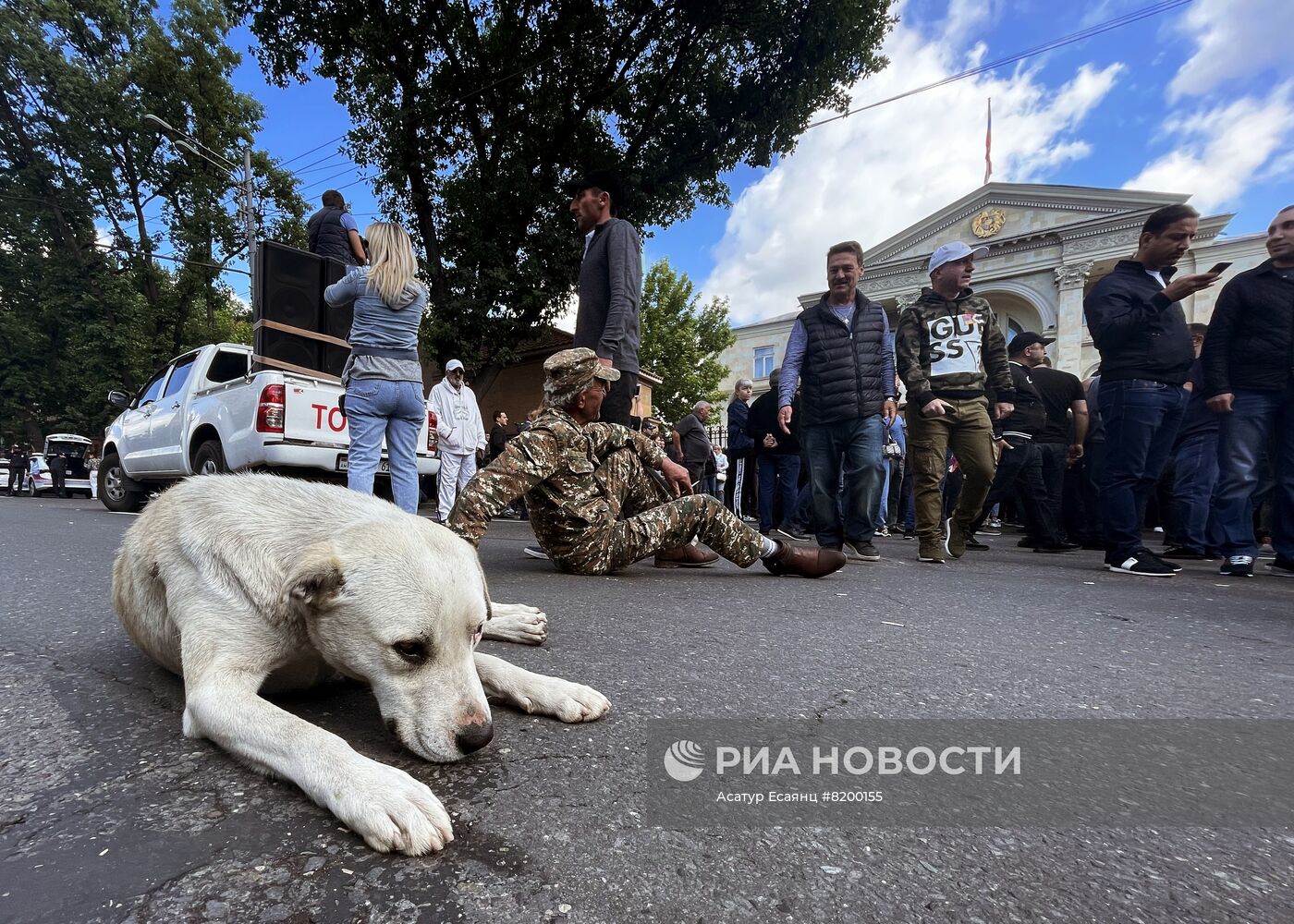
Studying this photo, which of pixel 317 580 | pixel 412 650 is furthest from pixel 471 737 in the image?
pixel 317 580

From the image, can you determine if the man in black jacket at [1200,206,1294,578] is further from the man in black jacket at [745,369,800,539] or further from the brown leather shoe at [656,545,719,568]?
the man in black jacket at [745,369,800,539]

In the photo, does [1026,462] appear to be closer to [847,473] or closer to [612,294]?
[847,473]

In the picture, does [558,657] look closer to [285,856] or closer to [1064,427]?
[285,856]

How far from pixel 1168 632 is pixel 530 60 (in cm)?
1482

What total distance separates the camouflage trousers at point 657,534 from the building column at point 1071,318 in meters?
30.2

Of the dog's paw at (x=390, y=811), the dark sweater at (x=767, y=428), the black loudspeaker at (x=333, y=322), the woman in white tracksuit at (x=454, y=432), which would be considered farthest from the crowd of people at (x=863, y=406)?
the black loudspeaker at (x=333, y=322)

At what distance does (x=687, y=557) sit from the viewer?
16.1 feet

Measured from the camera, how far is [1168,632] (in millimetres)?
3051

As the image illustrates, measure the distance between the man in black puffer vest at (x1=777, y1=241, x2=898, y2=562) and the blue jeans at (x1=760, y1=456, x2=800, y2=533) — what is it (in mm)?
3390

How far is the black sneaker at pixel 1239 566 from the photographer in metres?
5.15

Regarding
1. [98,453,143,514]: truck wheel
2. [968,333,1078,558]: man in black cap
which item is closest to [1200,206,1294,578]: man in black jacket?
[968,333,1078,558]: man in black cap

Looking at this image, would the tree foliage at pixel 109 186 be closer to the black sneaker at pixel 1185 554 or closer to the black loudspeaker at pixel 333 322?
the black loudspeaker at pixel 333 322

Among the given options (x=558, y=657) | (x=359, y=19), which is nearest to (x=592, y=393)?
(x=558, y=657)

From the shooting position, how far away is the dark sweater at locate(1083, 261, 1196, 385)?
16.0 feet
